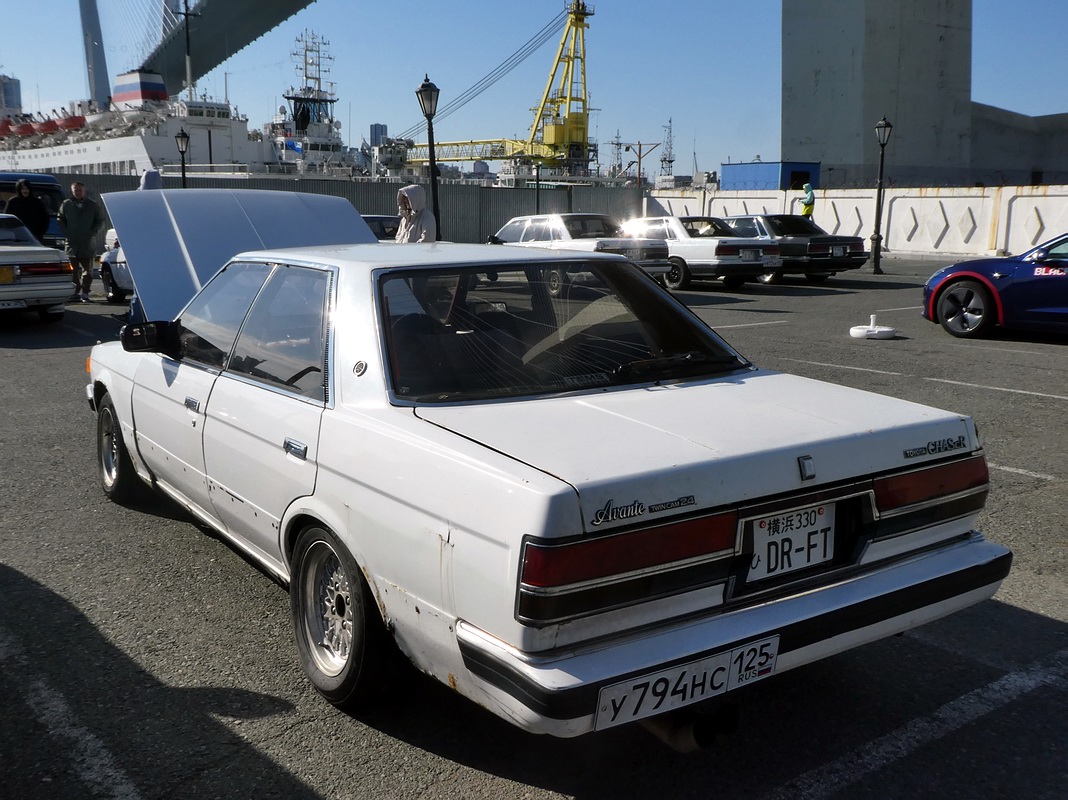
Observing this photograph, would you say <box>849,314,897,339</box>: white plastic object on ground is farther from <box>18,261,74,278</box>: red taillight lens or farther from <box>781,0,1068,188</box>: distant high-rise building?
<box>781,0,1068,188</box>: distant high-rise building

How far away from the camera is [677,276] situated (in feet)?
63.6

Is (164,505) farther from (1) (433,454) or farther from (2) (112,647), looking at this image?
(1) (433,454)

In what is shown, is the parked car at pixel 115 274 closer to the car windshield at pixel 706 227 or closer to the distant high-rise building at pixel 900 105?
the car windshield at pixel 706 227

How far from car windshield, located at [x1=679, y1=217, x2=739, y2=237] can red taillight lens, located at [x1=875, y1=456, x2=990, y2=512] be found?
1699cm

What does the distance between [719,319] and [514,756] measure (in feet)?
38.7

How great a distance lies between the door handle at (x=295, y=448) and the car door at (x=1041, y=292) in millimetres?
9785

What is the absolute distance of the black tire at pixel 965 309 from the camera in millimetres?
11008

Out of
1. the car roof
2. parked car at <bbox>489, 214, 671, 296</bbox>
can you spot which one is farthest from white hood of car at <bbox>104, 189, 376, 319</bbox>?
parked car at <bbox>489, 214, 671, 296</bbox>

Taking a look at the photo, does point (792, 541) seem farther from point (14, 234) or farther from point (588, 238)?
point (588, 238)

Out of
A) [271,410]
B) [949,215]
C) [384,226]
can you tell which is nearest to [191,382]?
[271,410]

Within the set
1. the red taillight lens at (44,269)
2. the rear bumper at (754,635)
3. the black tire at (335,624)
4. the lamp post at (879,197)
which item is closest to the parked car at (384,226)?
the red taillight lens at (44,269)

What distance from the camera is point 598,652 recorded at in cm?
225

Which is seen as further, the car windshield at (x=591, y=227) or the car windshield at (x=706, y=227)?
the car windshield at (x=706, y=227)

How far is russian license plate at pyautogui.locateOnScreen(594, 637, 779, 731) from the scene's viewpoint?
2195 mm
